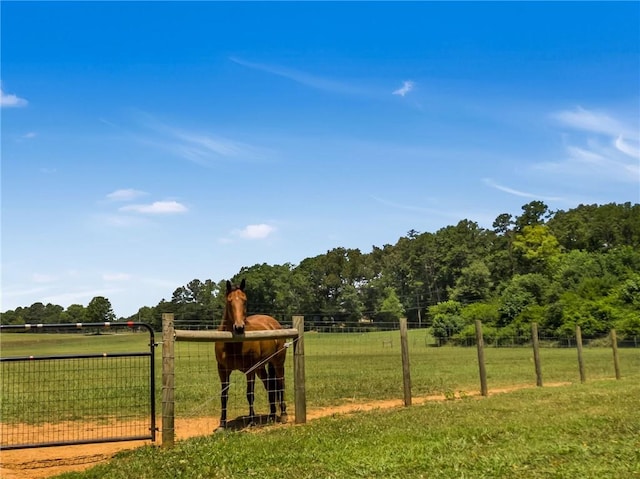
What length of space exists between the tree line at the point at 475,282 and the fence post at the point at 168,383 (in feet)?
105

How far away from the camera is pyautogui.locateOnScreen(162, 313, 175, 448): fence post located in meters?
7.75

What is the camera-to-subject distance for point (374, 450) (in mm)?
6988

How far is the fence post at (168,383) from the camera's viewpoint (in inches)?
305

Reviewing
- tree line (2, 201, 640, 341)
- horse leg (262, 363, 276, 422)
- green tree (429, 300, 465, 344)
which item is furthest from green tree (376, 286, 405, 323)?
horse leg (262, 363, 276, 422)

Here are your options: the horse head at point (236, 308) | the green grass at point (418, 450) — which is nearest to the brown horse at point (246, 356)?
the horse head at point (236, 308)

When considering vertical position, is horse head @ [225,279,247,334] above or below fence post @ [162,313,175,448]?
above

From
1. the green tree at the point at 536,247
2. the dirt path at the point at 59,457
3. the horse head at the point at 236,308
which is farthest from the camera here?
the green tree at the point at 536,247

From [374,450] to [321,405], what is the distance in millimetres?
5832

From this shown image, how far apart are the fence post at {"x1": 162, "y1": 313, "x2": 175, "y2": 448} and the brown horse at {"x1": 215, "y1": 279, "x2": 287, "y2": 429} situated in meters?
1.15

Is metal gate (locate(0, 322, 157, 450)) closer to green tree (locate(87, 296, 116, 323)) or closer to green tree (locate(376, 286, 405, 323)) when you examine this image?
green tree (locate(87, 296, 116, 323))

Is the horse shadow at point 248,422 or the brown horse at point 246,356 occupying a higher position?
the brown horse at point 246,356

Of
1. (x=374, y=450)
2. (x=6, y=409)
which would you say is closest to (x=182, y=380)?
(x=6, y=409)

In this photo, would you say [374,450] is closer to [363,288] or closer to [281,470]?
[281,470]

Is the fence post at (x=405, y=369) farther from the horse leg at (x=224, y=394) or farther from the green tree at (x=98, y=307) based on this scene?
the green tree at (x=98, y=307)
